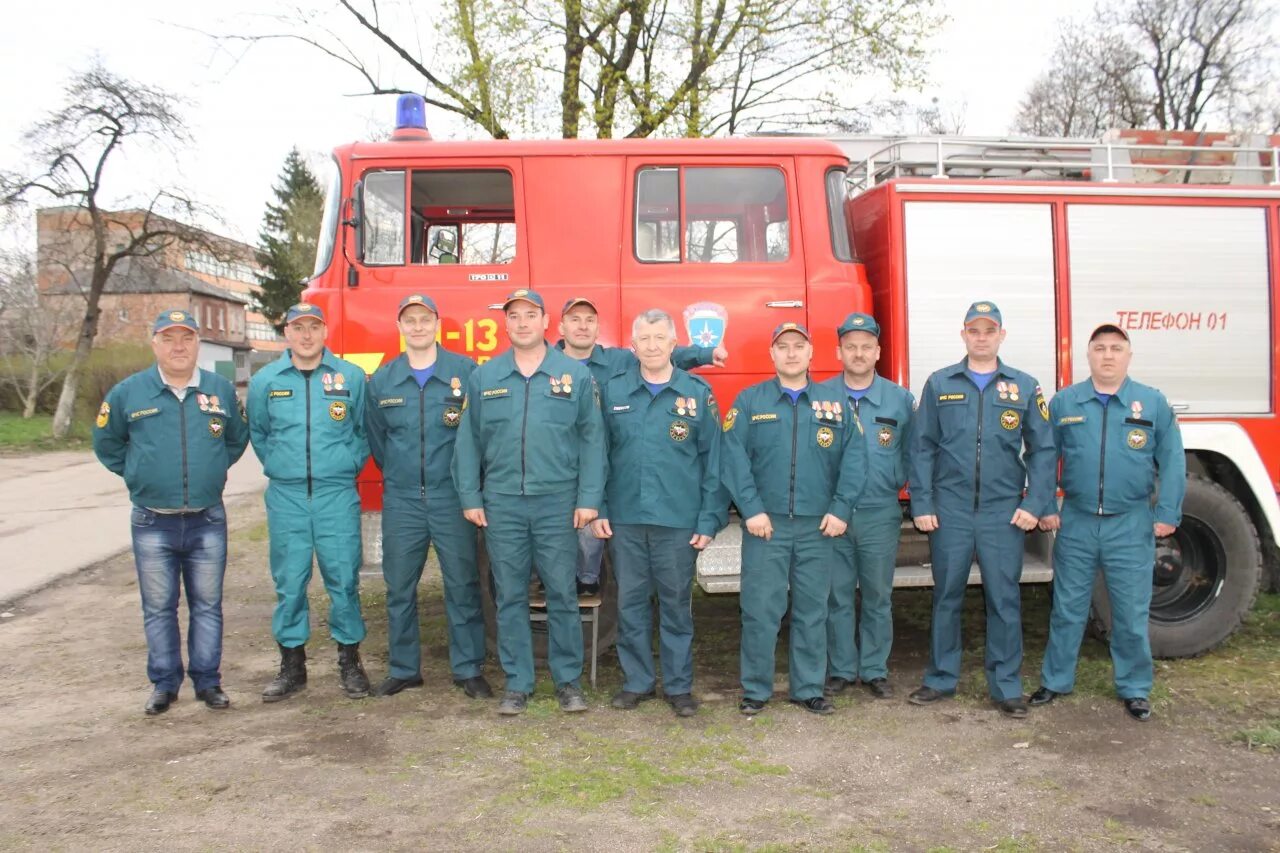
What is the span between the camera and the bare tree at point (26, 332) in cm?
2481

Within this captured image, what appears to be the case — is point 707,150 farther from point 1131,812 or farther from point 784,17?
point 784,17

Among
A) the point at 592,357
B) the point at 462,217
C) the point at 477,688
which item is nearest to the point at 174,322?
the point at 462,217

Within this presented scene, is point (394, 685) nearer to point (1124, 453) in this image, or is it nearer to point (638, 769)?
point (638, 769)

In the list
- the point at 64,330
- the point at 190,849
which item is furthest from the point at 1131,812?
the point at 64,330

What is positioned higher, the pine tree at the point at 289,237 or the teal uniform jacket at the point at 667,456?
the pine tree at the point at 289,237

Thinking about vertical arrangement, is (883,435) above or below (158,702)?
above

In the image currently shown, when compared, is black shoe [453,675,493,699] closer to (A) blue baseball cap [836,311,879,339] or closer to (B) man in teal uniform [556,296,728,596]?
(B) man in teal uniform [556,296,728,596]

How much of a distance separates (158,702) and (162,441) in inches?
47.8

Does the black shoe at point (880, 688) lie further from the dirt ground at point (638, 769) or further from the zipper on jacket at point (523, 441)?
the zipper on jacket at point (523, 441)

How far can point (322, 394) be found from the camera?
4.65m

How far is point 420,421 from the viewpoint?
4.63m

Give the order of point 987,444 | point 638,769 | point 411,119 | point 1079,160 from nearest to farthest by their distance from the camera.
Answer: point 638,769, point 987,444, point 411,119, point 1079,160

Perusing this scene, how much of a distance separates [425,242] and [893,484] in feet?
8.49

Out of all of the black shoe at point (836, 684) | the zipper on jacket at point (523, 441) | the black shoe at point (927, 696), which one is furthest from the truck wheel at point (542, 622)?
the black shoe at point (927, 696)
